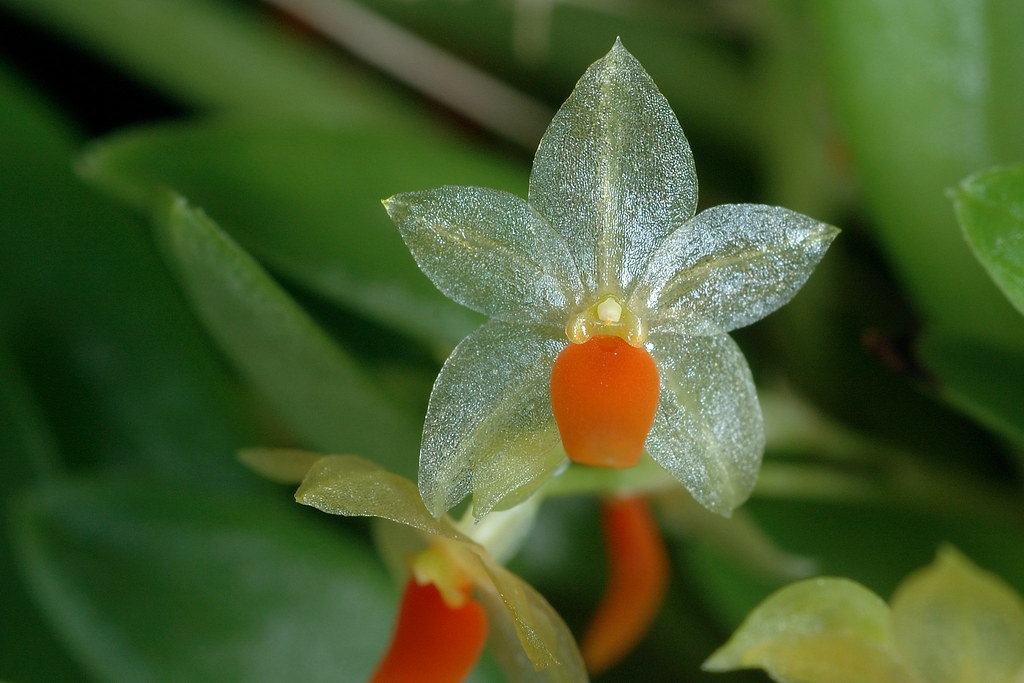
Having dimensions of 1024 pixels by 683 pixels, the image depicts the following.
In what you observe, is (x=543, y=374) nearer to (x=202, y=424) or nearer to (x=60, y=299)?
(x=202, y=424)

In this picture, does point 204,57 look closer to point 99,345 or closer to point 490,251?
point 99,345

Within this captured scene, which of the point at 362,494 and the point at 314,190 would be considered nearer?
the point at 362,494

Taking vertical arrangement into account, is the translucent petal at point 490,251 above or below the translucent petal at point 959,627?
above

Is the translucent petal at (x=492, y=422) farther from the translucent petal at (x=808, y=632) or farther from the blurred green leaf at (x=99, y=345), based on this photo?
the blurred green leaf at (x=99, y=345)

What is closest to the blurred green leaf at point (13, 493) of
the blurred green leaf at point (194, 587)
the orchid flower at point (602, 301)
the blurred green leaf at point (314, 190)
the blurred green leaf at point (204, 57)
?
the blurred green leaf at point (194, 587)

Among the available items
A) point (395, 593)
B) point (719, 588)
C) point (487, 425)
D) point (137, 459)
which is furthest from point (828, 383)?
point (137, 459)

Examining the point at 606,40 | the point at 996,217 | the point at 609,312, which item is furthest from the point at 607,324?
the point at 606,40
